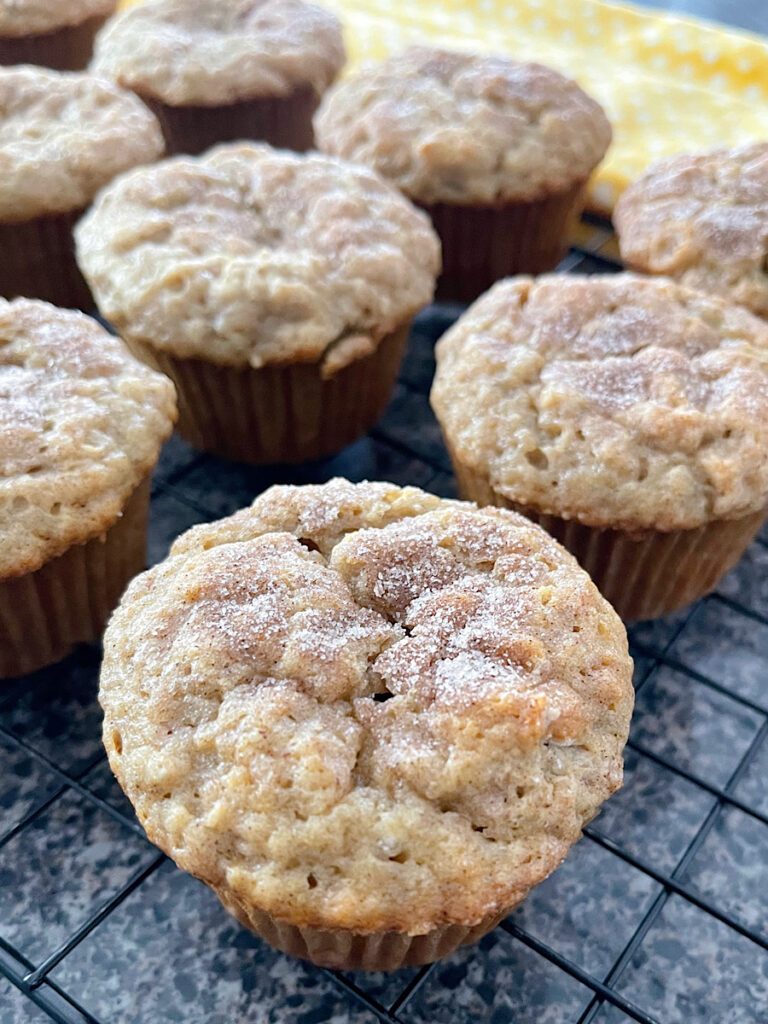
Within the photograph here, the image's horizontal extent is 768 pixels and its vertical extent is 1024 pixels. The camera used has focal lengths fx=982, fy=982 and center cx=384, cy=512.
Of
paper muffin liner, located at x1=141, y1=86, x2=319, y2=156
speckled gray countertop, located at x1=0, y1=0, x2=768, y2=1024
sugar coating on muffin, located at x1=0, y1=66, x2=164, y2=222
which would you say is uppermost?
sugar coating on muffin, located at x1=0, y1=66, x2=164, y2=222

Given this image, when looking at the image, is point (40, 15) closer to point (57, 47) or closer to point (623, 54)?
point (57, 47)

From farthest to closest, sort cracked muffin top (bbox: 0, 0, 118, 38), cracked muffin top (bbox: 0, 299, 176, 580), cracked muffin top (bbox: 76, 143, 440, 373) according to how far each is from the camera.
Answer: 1. cracked muffin top (bbox: 0, 0, 118, 38)
2. cracked muffin top (bbox: 76, 143, 440, 373)
3. cracked muffin top (bbox: 0, 299, 176, 580)

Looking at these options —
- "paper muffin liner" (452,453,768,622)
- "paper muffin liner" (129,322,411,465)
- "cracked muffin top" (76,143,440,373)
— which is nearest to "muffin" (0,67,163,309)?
"cracked muffin top" (76,143,440,373)

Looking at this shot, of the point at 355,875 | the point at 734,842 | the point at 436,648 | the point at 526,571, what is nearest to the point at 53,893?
the point at 355,875

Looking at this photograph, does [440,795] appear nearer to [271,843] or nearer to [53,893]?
[271,843]

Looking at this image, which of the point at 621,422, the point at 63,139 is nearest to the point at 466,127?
the point at 63,139

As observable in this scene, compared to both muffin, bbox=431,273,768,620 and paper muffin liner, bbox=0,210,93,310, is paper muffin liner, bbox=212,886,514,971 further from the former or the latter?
paper muffin liner, bbox=0,210,93,310
